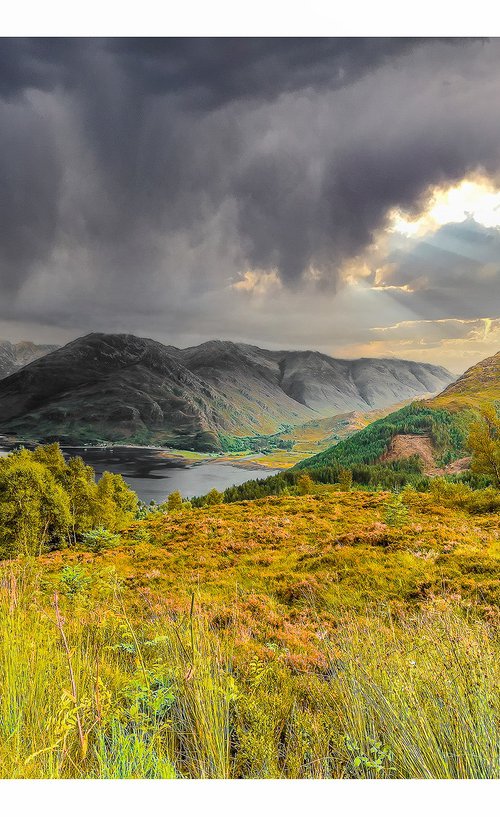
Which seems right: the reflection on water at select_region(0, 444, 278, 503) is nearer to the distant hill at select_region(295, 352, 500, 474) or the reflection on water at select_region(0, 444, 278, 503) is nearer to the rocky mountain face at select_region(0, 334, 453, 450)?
the rocky mountain face at select_region(0, 334, 453, 450)

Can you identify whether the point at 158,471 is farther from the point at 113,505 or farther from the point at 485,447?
the point at 485,447

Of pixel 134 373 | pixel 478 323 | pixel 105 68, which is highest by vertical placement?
pixel 134 373

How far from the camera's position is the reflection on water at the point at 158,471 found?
4766cm

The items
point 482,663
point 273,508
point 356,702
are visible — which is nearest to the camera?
point 356,702

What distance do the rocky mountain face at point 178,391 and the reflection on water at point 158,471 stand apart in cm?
602

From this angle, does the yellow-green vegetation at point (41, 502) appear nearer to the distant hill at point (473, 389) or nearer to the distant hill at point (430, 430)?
the distant hill at point (430, 430)

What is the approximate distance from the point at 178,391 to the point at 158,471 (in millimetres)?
41033

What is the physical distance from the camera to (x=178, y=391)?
91500mm

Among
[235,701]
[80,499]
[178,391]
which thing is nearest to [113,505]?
[80,499]

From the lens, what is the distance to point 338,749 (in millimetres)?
1590

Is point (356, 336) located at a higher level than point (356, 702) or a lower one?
higher

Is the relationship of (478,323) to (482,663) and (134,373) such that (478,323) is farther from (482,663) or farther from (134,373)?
(134,373)
